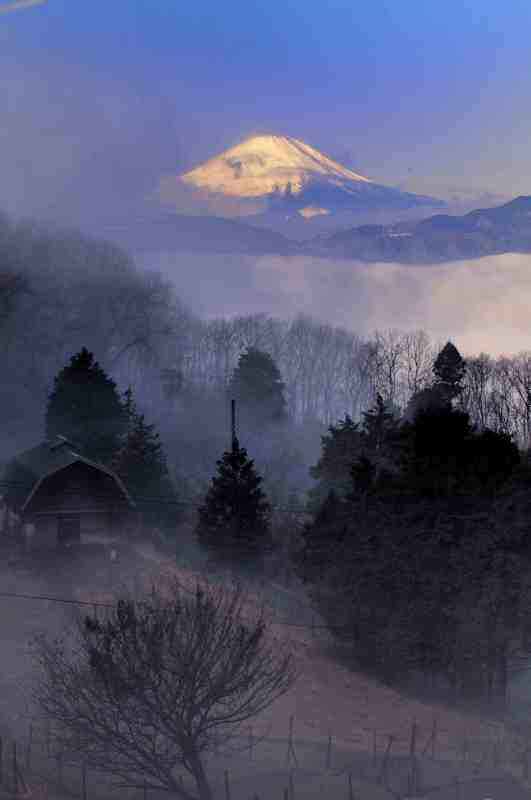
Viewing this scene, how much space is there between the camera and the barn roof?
1895 centimetres

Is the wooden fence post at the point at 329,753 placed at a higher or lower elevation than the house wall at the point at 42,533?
lower

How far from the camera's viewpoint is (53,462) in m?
19.2

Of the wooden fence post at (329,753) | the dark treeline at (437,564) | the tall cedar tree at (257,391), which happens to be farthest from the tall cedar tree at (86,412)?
the wooden fence post at (329,753)

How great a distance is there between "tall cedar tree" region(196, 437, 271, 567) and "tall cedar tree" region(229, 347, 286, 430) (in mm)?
14076

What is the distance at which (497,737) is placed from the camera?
12.9m

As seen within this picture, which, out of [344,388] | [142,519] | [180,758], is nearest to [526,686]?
[180,758]

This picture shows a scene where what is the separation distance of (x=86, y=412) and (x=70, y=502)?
4728mm

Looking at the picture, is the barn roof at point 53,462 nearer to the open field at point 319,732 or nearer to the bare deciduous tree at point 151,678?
the open field at point 319,732

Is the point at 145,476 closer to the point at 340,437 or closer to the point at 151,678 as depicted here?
the point at 340,437

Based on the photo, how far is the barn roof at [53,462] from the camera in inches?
746

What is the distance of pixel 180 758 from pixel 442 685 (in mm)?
7767

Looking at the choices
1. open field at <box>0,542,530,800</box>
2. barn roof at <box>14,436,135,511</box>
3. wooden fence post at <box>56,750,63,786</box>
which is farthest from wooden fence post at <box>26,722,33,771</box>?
barn roof at <box>14,436,135,511</box>

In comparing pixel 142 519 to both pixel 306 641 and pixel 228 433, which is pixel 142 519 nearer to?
pixel 306 641

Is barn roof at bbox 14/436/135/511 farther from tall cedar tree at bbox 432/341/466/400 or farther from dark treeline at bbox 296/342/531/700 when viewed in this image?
tall cedar tree at bbox 432/341/466/400
